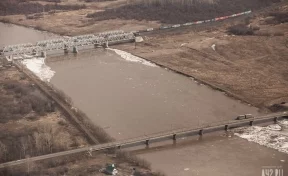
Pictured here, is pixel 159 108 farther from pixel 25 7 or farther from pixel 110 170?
pixel 25 7

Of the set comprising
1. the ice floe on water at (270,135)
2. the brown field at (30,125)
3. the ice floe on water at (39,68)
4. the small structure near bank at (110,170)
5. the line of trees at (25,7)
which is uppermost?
Answer: the line of trees at (25,7)

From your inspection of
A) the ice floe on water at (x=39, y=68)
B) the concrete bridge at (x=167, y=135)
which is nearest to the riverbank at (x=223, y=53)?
the concrete bridge at (x=167, y=135)

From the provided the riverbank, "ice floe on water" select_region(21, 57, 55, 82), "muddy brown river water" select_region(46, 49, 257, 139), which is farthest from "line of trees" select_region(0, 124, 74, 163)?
the riverbank

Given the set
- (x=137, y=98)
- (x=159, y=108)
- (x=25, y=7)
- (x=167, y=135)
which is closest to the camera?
(x=167, y=135)

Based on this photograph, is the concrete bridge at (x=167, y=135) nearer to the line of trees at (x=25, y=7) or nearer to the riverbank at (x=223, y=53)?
the riverbank at (x=223, y=53)

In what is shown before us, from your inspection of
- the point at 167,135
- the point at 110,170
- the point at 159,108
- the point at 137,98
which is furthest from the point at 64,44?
the point at 110,170

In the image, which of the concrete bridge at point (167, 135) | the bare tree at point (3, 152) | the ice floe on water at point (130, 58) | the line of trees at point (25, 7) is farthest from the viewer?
the line of trees at point (25, 7)

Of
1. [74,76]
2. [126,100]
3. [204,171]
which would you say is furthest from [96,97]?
[204,171]
